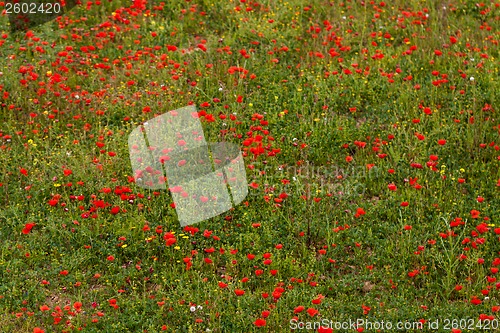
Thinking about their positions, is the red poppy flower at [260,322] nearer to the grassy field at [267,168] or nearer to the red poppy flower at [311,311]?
the grassy field at [267,168]

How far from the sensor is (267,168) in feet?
24.6

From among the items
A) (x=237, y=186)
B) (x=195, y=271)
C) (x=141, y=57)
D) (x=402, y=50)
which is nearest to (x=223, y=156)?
(x=237, y=186)

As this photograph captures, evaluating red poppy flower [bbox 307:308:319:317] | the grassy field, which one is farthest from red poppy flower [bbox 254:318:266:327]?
red poppy flower [bbox 307:308:319:317]

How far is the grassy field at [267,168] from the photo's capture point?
19.7 feet

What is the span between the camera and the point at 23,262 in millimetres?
6406

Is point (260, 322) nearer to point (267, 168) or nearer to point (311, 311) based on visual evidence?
point (311, 311)

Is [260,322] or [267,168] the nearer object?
[260,322]

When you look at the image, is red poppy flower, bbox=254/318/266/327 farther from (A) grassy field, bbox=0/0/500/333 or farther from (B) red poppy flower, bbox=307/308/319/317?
(B) red poppy flower, bbox=307/308/319/317

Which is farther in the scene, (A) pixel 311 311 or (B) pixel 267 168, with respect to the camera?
(B) pixel 267 168

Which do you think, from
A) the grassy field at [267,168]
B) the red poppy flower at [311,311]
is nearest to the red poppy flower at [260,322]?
the grassy field at [267,168]

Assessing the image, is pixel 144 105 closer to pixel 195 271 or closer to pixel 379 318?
pixel 195 271

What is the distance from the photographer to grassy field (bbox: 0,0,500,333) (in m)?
5.99

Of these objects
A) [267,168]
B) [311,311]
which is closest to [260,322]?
[311,311]

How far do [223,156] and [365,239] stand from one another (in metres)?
1.75
